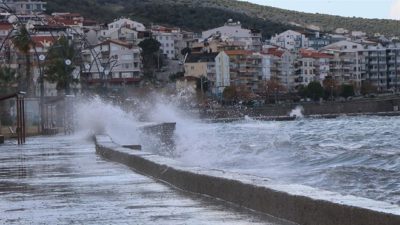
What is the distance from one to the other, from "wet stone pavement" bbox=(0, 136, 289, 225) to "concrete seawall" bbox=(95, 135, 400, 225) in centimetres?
15

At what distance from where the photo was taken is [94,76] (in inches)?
6309

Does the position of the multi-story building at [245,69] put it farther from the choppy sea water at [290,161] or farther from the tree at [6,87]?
the choppy sea water at [290,161]

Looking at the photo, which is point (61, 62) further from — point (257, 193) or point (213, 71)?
point (213, 71)

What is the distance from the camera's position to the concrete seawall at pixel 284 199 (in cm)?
802

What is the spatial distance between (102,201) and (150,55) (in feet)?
554

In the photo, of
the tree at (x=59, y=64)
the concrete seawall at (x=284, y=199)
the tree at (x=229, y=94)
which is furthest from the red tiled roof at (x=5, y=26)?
the concrete seawall at (x=284, y=199)

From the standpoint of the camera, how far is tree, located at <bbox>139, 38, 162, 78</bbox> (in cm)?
17800

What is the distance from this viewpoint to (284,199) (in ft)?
31.9

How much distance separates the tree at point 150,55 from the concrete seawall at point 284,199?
16228 centimetres

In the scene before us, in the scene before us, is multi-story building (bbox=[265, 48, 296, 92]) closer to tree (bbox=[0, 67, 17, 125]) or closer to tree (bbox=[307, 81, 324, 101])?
tree (bbox=[307, 81, 324, 101])

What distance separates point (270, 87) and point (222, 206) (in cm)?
16691

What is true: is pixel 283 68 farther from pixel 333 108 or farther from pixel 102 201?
pixel 102 201

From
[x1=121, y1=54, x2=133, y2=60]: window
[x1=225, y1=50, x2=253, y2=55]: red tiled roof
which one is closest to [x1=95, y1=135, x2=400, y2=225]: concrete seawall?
[x1=121, y1=54, x2=133, y2=60]: window

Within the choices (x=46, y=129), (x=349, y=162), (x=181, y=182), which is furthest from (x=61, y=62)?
(x=181, y=182)
